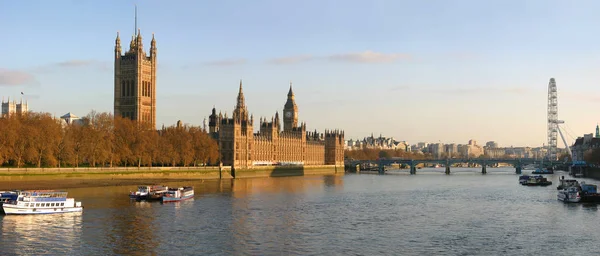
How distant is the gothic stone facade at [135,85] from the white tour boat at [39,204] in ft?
305

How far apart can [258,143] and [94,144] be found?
60351 millimetres

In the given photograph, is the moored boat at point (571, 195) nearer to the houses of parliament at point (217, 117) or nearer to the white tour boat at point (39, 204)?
the white tour boat at point (39, 204)

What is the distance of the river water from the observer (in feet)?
134

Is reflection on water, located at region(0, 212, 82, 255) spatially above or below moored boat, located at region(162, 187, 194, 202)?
below

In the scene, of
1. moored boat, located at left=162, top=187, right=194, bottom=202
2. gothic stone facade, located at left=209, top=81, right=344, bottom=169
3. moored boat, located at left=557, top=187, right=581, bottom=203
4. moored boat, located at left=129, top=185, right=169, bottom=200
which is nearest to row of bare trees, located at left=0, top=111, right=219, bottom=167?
gothic stone facade, located at left=209, top=81, right=344, bottom=169

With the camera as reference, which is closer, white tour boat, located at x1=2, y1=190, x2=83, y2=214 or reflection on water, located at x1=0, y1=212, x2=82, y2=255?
reflection on water, located at x1=0, y1=212, x2=82, y2=255

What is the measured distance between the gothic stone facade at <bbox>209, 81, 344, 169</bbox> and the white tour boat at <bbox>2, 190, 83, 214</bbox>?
75.7m

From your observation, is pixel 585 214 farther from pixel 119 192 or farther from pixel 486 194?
pixel 119 192

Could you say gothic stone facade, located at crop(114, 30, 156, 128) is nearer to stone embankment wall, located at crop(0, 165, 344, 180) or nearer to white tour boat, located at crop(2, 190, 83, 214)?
stone embankment wall, located at crop(0, 165, 344, 180)

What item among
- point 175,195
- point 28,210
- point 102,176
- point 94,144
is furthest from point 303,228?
point 94,144

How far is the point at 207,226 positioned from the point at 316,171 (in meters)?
126

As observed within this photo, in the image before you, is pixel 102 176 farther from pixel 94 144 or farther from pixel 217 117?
pixel 217 117

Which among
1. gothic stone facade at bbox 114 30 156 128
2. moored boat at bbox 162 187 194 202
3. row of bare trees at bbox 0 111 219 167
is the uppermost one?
gothic stone facade at bbox 114 30 156 128

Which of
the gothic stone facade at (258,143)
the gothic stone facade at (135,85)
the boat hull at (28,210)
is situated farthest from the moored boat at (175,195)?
the gothic stone facade at (135,85)
